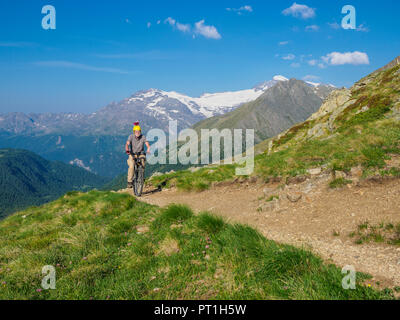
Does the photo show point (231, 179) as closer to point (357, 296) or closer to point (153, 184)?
point (153, 184)

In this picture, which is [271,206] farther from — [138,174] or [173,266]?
[138,174]

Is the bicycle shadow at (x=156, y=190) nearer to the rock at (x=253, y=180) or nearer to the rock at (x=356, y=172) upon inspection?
the rock at (x=253, y=180)

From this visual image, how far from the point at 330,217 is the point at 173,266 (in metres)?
5.31

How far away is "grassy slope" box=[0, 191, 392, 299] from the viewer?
4.33 meters

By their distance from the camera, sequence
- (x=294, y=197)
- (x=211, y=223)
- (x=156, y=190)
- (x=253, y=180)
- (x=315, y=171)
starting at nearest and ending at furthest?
(x=211, y=223) → (x=294, y=197) → (x=315, y=171) → (x=253, y=180) → (x=156, y=190)

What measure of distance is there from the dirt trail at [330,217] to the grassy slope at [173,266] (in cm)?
112

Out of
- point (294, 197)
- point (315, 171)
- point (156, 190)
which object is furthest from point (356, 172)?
point (156, 190)

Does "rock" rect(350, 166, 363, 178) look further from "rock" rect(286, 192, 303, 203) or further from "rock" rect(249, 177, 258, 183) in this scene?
"rock" rect(249, 177, 258, 183)

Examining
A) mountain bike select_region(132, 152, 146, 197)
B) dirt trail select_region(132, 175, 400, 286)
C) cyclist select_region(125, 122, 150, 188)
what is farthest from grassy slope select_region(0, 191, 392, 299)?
mountain bike select_region(132, 152, 146, 197)

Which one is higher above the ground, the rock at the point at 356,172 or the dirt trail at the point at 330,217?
the rock at the point at 356,172

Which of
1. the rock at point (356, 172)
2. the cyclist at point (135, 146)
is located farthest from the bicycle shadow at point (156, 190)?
the rock at point (356, 172)

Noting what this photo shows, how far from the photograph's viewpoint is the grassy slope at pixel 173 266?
14.2 ft

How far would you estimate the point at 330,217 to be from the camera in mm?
7699

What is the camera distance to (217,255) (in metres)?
5.60
